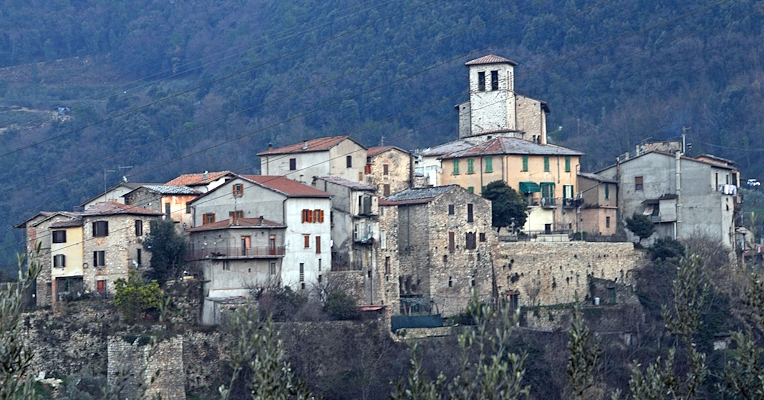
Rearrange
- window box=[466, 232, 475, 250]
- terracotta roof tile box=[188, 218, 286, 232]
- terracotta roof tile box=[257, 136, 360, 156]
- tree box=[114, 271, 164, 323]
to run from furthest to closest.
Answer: terracotta roof tile box=[257, 136, 360, 156] → window box=[466, 232, 475, 250] → terracotta roof tile box=[188, 218, 286, 232] → tree box=[114, 271, 164, 323]

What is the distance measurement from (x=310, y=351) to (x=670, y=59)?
316ft

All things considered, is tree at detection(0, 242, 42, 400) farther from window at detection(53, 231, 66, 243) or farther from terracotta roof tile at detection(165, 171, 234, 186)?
terracotta roof tile at detection(165, 171, 234, 186)

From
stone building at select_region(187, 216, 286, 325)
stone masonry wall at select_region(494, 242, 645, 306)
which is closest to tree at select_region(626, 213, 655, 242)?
stone masonry wall at select_region(494, 242, 645, 306)

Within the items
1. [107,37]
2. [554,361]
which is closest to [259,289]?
[554,361]

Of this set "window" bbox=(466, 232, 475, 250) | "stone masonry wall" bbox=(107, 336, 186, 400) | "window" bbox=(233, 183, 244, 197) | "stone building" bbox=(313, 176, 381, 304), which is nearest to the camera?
"stone masonry wall" bbox=(107, 336, 186, 400)

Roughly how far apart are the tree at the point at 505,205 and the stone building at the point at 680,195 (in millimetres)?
8584

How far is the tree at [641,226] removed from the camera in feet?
245

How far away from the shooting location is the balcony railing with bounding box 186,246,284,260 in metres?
60.4

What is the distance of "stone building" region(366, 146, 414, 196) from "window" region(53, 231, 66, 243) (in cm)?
1579

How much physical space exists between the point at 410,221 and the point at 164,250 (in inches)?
459

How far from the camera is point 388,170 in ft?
235

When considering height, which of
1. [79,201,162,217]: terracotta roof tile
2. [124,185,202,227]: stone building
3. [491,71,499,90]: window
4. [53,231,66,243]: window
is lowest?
[53,231,66,243]: window

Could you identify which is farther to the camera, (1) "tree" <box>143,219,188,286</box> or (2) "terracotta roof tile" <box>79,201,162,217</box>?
(2) "terracotta roof tile" <box>79,201,162,217</box>

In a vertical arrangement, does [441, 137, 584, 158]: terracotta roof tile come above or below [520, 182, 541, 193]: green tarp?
above
